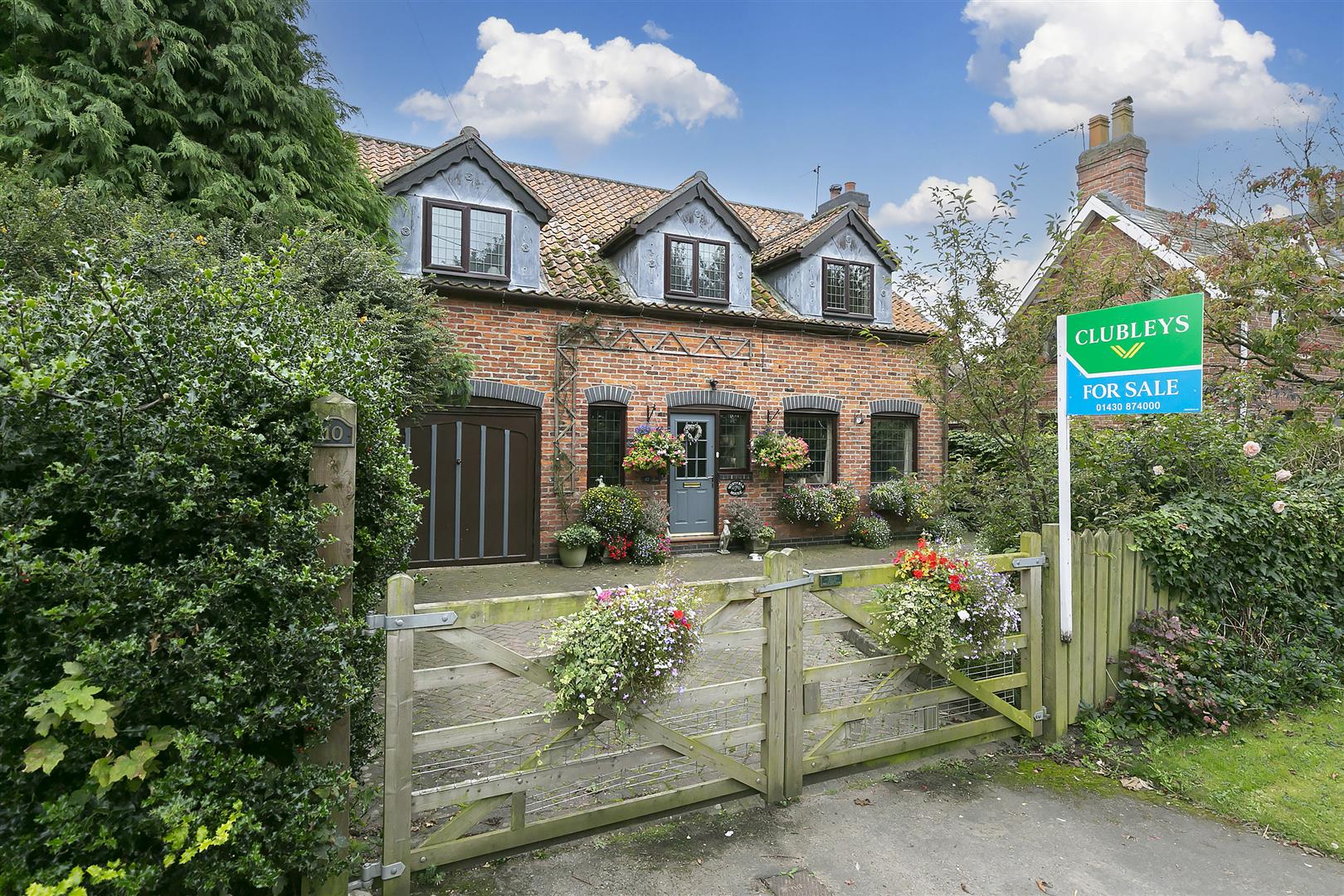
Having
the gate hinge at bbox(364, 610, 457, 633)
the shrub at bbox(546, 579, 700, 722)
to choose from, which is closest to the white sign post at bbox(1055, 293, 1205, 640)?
the shrub at bbox(546, 579, 700, 722)

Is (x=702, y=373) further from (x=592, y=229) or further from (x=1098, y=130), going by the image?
(x=1098, y=130)

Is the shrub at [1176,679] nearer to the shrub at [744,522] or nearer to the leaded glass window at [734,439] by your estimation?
the shrub at [744,522]

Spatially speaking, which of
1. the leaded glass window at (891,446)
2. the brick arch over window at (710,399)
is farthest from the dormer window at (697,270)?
the leaded glass window at (891,446)

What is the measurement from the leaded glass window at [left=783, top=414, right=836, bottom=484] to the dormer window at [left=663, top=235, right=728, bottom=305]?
9.72ft

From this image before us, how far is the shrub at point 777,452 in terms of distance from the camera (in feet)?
40.0

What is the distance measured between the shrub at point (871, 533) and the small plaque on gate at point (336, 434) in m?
11.5

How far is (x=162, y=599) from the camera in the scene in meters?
2.13

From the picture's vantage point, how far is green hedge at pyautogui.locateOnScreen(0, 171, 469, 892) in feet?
6.57

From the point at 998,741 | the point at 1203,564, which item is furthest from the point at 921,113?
the point at 998,741

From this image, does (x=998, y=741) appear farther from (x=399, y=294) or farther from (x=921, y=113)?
(x=921, y=113)

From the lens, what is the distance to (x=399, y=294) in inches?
267

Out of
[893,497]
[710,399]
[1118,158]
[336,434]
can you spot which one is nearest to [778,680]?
[336,434]

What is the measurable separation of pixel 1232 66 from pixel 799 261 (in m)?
6.65

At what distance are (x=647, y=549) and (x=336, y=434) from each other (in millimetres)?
8228
